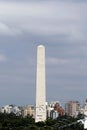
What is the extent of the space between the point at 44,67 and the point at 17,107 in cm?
9433

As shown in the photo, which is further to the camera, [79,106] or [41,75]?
[79,106]

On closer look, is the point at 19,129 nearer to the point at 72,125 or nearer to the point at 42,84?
the point at 42,84

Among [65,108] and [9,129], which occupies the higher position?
[65,108]

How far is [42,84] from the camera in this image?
83875mm

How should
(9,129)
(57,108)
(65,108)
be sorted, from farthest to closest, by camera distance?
(65,108) < (57,108) < (9,129)

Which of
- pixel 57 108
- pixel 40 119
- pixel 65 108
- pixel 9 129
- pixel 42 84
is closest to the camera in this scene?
pixel 9 129

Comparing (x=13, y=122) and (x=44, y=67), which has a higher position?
(x=44, y=67)

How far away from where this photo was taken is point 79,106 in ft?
607

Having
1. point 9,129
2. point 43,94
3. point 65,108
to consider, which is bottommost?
point 9,129

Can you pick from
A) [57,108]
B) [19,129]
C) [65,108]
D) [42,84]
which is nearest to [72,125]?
[42,84]

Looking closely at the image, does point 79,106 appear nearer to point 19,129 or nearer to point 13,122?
point 13,122

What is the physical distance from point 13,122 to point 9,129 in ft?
44.1

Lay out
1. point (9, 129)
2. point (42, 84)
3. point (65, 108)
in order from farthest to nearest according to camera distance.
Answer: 1. point (65, 108)
2. point (42, 84)
3. point (9, 129)

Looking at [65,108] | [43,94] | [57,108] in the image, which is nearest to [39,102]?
[43,94]
